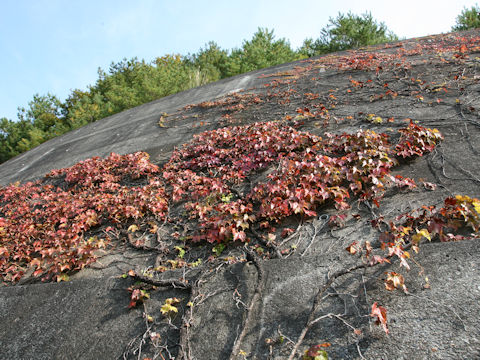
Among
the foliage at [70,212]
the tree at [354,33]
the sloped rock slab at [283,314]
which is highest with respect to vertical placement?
the tree at [354,33]

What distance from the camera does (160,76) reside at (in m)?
12.2

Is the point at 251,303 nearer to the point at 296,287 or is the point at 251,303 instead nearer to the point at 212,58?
the point at 296,287

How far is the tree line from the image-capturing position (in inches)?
517

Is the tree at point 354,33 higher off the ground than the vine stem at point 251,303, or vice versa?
the tree at point 354,33

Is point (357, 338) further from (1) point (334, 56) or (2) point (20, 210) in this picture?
(1) point (334, 56)

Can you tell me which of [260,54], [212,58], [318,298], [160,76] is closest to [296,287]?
[318,298]

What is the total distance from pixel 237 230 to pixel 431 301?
143cm

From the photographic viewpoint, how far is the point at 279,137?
3.63 meters

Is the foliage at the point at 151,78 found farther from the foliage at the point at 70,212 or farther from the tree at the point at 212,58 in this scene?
the foliage at the point at 70,212

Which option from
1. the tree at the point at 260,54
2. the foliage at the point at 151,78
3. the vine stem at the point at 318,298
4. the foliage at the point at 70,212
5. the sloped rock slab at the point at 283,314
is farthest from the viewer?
the tree at the point at 260,54

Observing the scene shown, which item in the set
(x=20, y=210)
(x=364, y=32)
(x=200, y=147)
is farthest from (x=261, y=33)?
(x=20, y=210)

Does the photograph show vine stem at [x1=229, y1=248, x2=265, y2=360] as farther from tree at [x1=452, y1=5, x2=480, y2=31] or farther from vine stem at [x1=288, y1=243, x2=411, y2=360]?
tree at [x1=452, y1=5, x2=480, y2=31]

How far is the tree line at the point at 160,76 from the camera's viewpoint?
1313 cm

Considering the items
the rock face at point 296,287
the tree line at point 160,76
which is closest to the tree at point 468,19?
the tree line at point 160,76
